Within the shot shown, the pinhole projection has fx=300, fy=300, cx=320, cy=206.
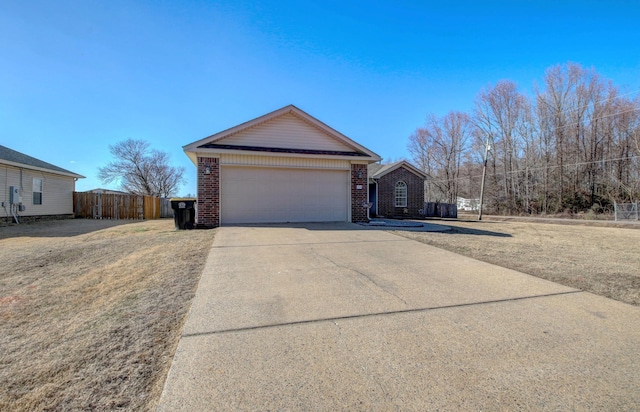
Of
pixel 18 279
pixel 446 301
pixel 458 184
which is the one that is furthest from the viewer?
pixel 458 184

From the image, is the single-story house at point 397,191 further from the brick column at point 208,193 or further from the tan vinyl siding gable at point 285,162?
the brick column at point 208,193

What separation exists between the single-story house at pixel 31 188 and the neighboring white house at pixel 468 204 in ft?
120

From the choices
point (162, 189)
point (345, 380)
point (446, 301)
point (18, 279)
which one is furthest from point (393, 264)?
point (162, 189)

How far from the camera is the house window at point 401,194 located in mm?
21475

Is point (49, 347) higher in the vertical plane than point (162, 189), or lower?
lower

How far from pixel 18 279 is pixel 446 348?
6.26 metres

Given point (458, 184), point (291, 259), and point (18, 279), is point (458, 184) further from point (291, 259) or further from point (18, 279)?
point (18, 279)

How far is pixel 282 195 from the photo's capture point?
11312mm

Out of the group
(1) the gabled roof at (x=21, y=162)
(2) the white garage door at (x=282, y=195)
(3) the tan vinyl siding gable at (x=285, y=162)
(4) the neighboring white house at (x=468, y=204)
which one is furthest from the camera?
(4) the neighboring white house at (x=468, y=204)

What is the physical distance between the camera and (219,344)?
2.56m

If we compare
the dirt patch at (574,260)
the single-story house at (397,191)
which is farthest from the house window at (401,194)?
the dirt patch at (574,260)

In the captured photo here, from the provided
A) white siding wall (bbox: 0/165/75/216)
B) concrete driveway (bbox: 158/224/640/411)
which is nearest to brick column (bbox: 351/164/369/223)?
concrete driveway (bbox: 158/224/640/411)

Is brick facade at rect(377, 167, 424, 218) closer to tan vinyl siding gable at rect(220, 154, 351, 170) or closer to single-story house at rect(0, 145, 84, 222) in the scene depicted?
tan vinyl siding gable at rect(220, 154, 351, 170)

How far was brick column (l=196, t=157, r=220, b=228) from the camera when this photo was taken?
10398 millimetres
